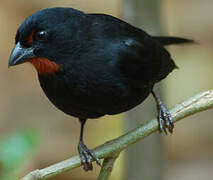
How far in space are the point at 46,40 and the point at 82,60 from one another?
244mm

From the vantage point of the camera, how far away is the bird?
3227 mm

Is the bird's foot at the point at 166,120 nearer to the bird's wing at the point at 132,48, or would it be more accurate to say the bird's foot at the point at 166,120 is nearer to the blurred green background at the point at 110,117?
the bird's wing at the point at 132,48

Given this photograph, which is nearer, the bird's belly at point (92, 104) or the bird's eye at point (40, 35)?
the bird's eye at point (40, 35)

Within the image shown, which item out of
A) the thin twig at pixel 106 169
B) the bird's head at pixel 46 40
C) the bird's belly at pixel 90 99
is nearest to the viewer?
the thin twig at pixel 106 169

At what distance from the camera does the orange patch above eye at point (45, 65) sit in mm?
3252

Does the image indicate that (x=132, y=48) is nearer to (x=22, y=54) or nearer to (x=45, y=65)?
(x=45, y=65)

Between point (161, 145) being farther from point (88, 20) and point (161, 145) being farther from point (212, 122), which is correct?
point (212, 122)

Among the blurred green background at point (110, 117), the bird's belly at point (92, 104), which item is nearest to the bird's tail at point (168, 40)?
the blurred green background at point (110, 117)

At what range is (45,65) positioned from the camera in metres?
3.26

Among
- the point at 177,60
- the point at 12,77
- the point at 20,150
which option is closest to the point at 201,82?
the point at 177,60

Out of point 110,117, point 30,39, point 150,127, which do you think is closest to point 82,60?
point 30,39

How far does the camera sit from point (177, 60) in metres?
7.14

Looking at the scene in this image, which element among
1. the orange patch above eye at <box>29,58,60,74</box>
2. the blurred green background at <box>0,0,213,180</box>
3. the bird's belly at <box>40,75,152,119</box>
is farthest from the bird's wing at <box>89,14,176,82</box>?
the blurred green background at <box>0,0,213,180</box>

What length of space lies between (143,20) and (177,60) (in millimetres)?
3168
